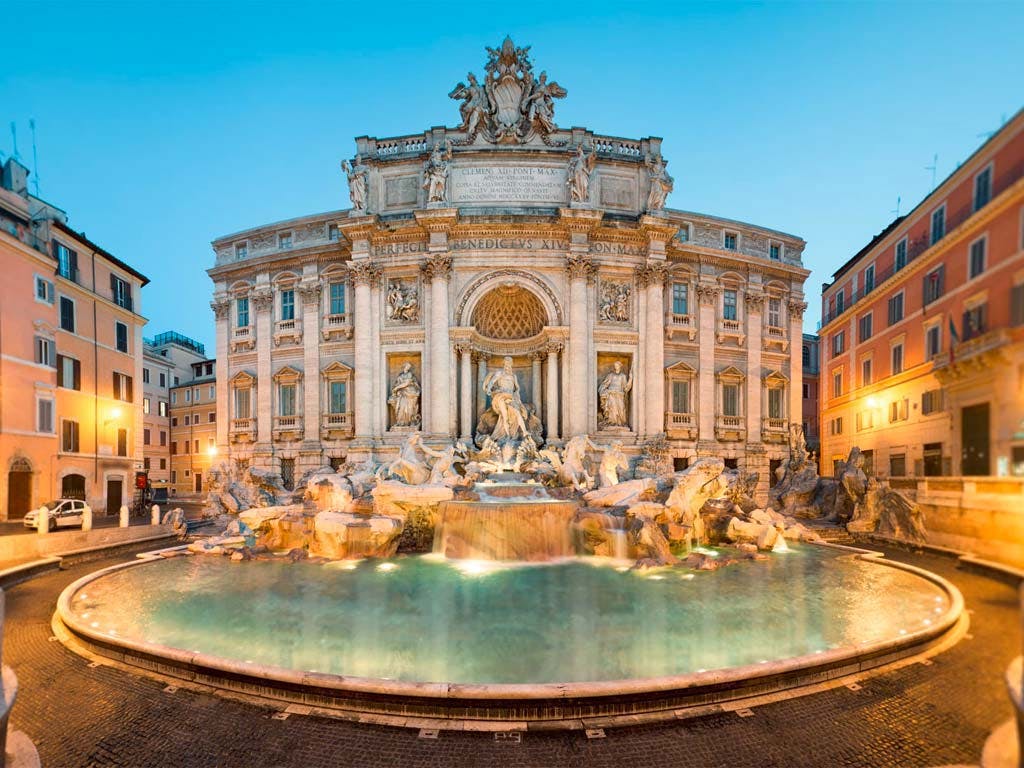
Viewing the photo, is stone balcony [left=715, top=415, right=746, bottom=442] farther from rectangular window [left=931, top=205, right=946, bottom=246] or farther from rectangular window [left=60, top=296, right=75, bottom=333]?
rectangular window [left=60, top=296, right=75, bottom=333]

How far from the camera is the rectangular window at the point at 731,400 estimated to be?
27641mm

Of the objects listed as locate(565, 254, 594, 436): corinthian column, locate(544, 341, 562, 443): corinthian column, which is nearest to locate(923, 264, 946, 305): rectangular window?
locate(565, 254, 594, 436): corinthian column

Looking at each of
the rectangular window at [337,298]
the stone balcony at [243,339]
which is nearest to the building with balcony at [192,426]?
the stone balcony at [243,339]

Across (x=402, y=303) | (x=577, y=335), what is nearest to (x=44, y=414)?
(x=577, y=335)

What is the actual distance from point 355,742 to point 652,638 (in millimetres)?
4986

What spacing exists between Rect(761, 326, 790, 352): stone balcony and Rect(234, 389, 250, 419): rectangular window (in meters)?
31.0

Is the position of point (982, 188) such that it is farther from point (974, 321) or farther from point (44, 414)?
point (44, 414)

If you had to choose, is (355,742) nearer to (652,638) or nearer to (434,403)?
(652,638)

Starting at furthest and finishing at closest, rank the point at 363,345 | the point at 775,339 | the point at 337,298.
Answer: the point at 775,339 → the point at 337,298 → the point at 363,345

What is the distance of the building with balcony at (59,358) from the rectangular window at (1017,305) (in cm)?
541

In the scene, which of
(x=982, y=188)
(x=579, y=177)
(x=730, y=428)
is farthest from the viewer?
(x=730, y=428)

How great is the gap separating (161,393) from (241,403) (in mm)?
20961

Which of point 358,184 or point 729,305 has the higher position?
point 358,184

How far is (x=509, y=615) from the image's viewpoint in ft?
30.9
